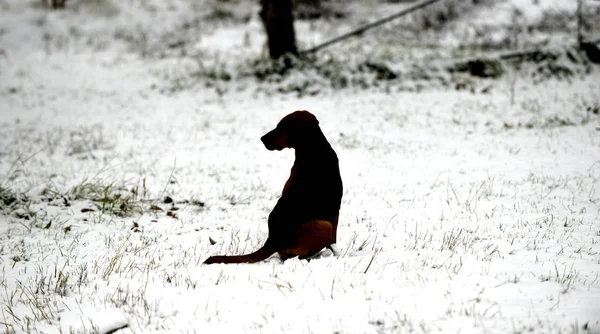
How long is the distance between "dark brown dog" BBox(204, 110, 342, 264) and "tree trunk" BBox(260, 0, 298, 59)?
9705mm

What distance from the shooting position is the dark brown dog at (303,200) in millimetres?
3764

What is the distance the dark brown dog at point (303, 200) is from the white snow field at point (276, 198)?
0.19 meters

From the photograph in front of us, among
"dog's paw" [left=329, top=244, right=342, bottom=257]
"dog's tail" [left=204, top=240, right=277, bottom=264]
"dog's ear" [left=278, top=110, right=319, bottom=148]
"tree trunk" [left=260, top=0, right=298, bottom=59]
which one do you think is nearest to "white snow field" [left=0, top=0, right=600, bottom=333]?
"dog's tail" [left=204, top=240, right=277, bottom=264]

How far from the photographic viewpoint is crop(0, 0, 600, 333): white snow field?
3.09m

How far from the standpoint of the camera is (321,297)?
322 cm

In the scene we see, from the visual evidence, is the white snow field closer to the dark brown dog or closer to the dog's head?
the dark brown dog

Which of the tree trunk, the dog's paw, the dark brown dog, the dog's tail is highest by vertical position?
the tree trunk

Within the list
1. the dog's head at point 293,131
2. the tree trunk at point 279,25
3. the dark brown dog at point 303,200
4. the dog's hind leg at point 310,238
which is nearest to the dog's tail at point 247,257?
the dark brown dog at point 303,200

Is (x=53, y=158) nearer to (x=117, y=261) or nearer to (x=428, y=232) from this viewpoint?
(x=117, y=261)

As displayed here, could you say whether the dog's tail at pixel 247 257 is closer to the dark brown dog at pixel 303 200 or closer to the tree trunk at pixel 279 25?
the dark brown dog at pixel 303 200

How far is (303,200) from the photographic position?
3777 mm

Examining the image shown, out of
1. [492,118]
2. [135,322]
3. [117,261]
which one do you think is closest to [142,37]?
[492,118]

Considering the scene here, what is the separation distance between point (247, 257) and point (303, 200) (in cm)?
65

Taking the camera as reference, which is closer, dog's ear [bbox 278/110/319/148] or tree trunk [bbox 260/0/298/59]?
dog's ear [bbox 278/110/319/148]
